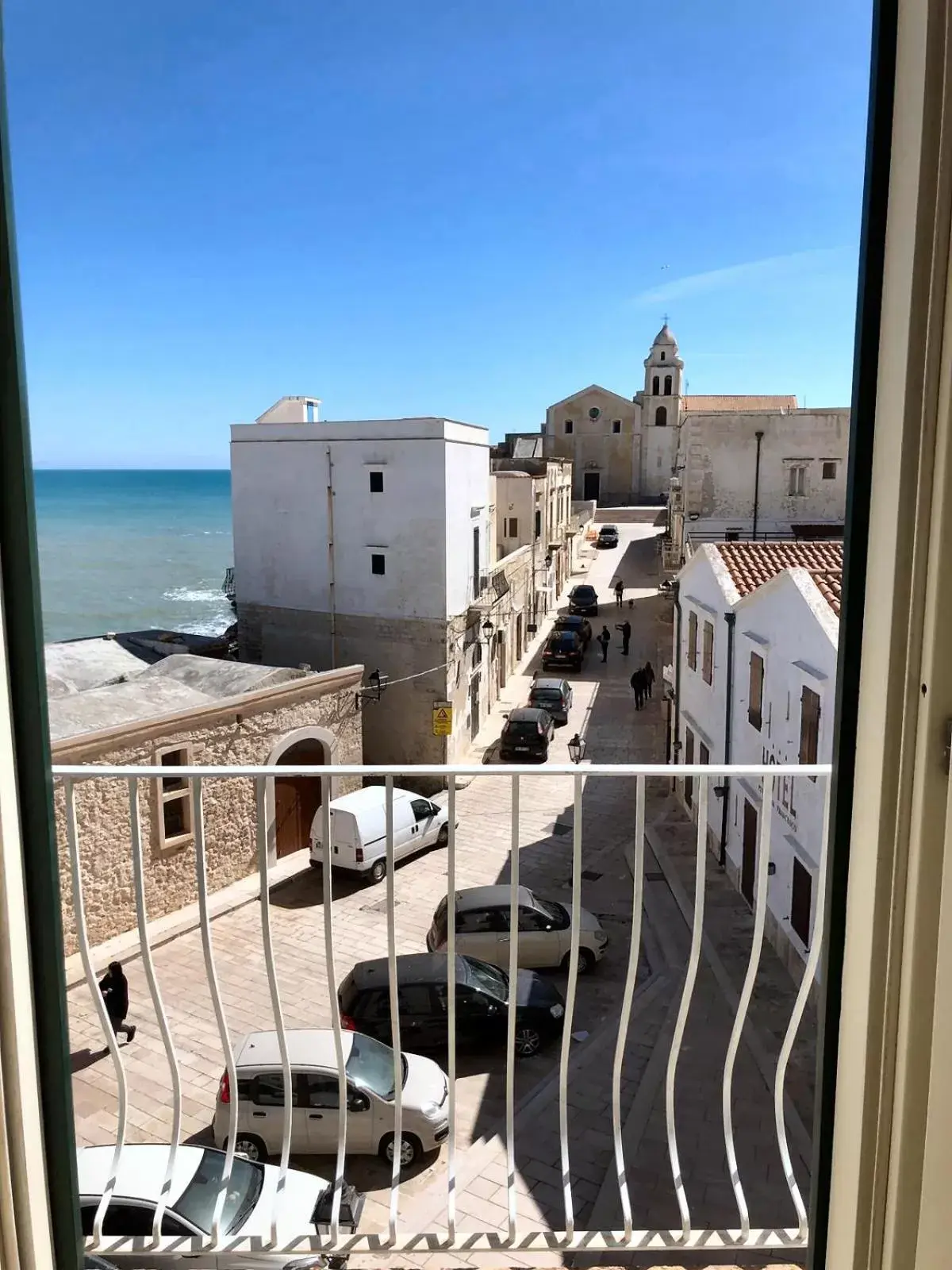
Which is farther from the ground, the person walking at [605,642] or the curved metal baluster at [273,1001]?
the curved metal baluster at [273,1001]

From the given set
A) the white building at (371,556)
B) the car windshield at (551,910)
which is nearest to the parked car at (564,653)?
the white building at (371,556)

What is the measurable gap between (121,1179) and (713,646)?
916cm

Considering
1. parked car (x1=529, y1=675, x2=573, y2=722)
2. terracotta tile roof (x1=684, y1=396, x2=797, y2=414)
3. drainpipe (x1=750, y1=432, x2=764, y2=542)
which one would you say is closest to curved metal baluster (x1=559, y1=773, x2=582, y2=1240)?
parked car (x1=529, y1=675, x2=573, y2=722)

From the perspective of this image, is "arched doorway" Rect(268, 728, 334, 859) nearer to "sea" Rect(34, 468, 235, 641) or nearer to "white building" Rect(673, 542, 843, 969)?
"sea" Rect(34, 468, 235, 641)

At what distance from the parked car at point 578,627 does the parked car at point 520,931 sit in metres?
16.0

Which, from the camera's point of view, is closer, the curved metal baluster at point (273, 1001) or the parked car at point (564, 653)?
the curved metal baluster at point (273, 1001)

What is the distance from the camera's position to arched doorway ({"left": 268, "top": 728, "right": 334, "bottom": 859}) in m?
12.3

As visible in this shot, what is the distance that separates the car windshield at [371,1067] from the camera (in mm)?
5574

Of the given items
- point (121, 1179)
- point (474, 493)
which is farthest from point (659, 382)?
point (121, 1179)

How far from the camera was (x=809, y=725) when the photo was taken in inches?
314

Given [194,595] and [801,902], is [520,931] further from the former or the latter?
[194,595]

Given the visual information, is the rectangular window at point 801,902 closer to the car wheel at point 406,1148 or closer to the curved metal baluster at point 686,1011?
the car wheel at point 406,1148

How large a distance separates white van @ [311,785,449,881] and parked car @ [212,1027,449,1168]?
4946 millimetres

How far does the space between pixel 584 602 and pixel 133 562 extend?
44820 millimetres
